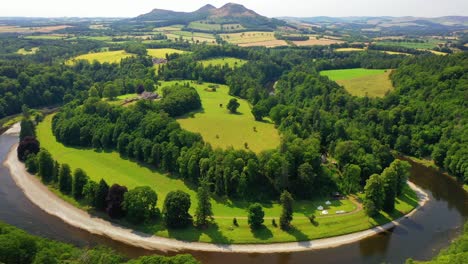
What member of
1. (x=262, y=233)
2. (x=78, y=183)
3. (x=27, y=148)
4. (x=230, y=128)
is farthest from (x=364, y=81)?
(x=27, y=148)

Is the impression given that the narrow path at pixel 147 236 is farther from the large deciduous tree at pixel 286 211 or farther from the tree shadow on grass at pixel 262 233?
the large deciduous tree at pixel 286 211

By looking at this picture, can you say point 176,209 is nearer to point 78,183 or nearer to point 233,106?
point 78,183

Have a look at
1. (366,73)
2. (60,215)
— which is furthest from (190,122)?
(366,73)

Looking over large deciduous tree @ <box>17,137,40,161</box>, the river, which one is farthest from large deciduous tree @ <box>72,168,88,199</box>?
large deciduous tree @ <box>17,137,40,161</box>

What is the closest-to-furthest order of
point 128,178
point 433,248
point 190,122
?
point 433,248 → point 128,178 → point 190,122

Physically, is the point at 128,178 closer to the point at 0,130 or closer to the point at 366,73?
the point at 0,130
